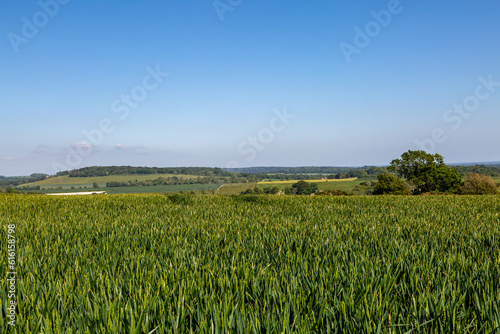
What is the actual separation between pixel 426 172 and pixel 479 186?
696 cm

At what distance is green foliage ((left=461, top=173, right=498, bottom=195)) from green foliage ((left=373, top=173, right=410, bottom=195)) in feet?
27.3

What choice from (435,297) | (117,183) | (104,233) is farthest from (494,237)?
(117,183)

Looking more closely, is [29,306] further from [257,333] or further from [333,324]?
[333,324]

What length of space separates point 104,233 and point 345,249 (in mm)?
5430

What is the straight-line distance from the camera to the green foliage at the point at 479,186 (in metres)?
41.8

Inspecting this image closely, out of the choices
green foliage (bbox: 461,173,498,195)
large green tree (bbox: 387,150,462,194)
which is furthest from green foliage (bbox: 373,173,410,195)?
green foliage (bbox: 461,173,498,195)

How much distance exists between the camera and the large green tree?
4531 centimetres

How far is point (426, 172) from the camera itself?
46.2 m

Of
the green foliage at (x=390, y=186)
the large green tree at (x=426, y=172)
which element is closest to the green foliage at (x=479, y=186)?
the large green tree at (x=426, y=172)

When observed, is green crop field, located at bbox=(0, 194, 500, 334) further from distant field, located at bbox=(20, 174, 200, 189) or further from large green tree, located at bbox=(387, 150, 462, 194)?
distant field, located at bbox=(20, 174, 200, 189)

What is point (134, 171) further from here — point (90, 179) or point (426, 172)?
point (426, 172)

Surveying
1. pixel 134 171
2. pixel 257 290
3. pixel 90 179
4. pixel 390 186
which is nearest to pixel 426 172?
pixel 390 186

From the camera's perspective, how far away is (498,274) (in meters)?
3.57

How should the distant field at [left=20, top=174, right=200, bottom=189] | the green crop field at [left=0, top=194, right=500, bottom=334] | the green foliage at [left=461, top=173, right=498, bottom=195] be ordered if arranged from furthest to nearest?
the distant field at [left=20, top=174, right=200, bottom=189]
the green foliage at [left=461, top=173, right=498, bottom=195]
the green crop field at [left=0, top=194, right=500, bottom=334]
